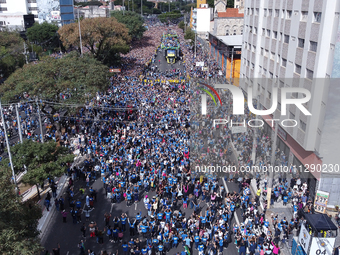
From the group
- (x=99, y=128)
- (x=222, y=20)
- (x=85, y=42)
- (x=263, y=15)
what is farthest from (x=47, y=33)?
(x=263, y=15)

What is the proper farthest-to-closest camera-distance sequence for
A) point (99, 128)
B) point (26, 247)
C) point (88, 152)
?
point (99, 128), point (88, 152), point (26, 247)

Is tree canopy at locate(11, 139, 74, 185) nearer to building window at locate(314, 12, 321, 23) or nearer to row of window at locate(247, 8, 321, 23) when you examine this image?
building window at locate(314, 12, 321, 23)

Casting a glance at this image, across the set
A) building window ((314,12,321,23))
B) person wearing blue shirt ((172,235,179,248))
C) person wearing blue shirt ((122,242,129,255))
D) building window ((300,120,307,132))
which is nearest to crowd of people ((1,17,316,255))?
person wearing blue shirt ((122,242,129,255))

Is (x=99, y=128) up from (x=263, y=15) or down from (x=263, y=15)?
down

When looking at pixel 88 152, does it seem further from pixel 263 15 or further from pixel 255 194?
pixel 263 15

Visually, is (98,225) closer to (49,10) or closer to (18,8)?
(49,10)

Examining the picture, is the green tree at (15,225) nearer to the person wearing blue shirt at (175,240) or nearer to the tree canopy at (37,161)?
the tree canopy at (37,161)

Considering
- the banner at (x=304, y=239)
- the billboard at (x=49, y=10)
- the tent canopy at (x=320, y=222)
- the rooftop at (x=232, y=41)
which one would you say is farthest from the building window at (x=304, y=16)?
the billboard at (x=49, y=10)
